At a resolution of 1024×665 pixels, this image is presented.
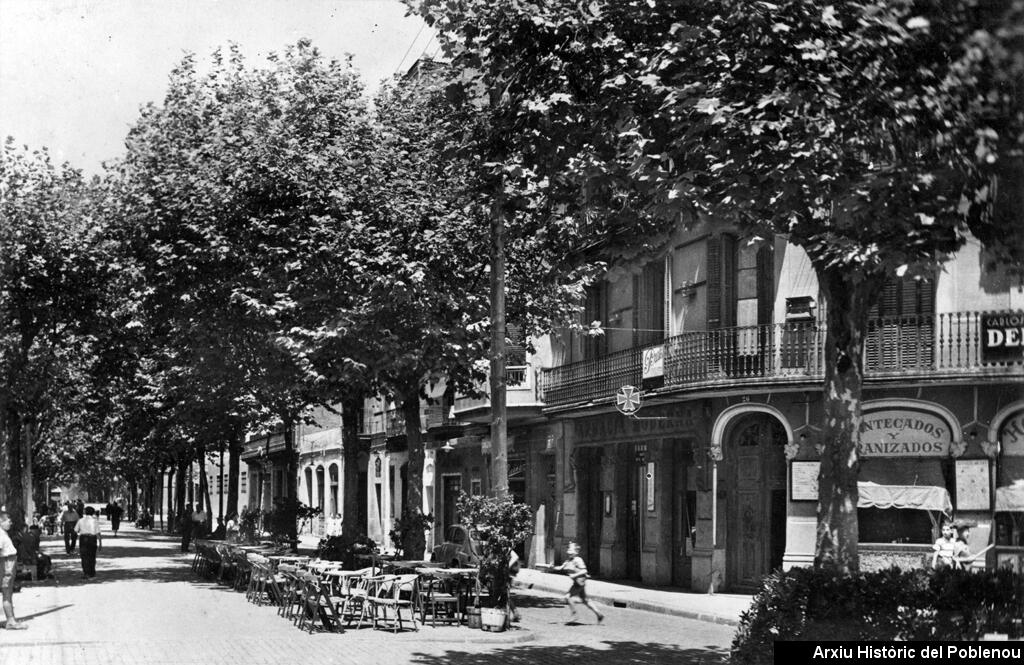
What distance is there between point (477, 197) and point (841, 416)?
17.0 ft

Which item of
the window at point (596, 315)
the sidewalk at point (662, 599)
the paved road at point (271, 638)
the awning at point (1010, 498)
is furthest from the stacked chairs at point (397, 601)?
→ the window at point (596, 315)

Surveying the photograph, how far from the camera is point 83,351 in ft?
118

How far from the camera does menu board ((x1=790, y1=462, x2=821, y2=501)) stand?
24.7 meters

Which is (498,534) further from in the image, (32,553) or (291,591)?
(32,553)

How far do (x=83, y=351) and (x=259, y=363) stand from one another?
33.7 feet

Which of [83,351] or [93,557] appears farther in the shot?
[83,351]

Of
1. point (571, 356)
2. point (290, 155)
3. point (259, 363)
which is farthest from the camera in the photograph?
point (571, 356)

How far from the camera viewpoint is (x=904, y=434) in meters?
23.7

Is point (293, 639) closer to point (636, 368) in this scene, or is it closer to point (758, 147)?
point (758, 147)

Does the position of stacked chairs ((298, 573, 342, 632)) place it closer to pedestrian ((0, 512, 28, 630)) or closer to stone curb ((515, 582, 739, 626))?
pedestrian ((0, 512, 28, 630))

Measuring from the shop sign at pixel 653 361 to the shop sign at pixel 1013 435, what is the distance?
303 inches

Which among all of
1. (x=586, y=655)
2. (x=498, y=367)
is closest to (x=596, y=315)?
(x=498, y=367)

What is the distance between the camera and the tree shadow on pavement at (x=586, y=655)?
49.3ft

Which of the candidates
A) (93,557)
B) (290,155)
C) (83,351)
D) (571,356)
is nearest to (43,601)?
(93,557)
